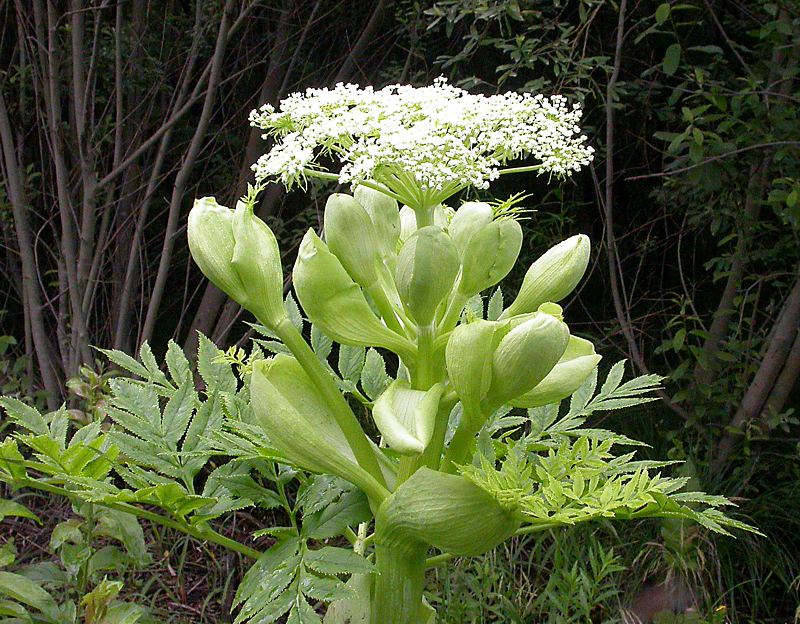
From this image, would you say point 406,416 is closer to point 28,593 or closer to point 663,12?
point 28,593

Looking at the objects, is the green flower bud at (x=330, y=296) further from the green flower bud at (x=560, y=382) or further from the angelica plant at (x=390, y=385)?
the green flower bud at (x=560, y=382)

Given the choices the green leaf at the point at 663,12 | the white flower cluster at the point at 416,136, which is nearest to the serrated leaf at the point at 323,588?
the white flower cluster at the point at 416,136

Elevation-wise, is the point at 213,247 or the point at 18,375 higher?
the point at 213,247

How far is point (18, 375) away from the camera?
8.25ft

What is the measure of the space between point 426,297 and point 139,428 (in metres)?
0.35

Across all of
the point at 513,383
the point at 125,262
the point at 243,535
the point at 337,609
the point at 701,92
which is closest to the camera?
the point at 513,383

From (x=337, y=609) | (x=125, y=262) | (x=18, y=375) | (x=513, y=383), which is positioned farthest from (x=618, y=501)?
(x=18, y=375)

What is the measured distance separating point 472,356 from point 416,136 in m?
0.18

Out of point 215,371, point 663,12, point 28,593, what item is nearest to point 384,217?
point 215,371

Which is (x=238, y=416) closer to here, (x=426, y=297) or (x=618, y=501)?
(x=426, y=297)

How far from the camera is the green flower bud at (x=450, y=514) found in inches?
24.5

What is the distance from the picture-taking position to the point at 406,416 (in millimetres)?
649

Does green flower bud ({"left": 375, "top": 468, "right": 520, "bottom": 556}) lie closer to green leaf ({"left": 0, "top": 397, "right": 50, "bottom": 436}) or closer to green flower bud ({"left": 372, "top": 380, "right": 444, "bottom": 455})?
green flower bud ({"left": 372, "top": 380, "right": 444, "bottom": 455})

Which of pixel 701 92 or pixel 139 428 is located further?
pixel 701 92
